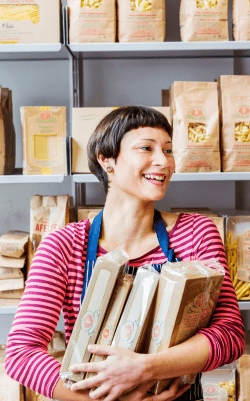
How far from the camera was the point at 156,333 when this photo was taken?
0.71 meters

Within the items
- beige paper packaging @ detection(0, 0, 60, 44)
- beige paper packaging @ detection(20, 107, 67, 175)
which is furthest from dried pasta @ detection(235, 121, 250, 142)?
beige paper packaging @ detection(0, 0, 60, 44)

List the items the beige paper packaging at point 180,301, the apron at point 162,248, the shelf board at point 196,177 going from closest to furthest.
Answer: the beige paper packaging at point 180,301
the apron at point 162,248
the shelf board at point 196,177

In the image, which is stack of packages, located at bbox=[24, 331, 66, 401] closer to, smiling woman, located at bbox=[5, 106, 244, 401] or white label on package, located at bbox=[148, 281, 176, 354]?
smiling woman, located at bbox=[5, 106, 244, 401]

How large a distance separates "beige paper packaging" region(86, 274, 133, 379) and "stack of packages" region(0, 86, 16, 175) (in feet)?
3.42

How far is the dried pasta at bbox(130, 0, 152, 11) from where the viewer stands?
60.2 inches

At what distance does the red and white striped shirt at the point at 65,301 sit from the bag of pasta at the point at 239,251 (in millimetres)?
617

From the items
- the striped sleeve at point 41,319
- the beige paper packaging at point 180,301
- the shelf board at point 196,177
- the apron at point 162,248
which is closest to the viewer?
the beige paper packaging at point 180,301

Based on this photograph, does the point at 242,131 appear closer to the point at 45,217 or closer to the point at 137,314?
the point at 45,217

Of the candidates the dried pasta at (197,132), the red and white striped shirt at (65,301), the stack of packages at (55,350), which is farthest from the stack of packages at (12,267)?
the dried pasta at (197,132)

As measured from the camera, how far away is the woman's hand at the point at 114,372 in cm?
69

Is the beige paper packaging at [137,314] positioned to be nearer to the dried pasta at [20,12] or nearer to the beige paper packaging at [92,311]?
the beige paper packaging at [92,311]

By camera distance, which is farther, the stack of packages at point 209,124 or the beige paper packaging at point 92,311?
the stack of packages at point 209,124

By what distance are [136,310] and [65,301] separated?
31cm

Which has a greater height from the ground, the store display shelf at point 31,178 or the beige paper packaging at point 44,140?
the beige paper packaging at point 44,140
